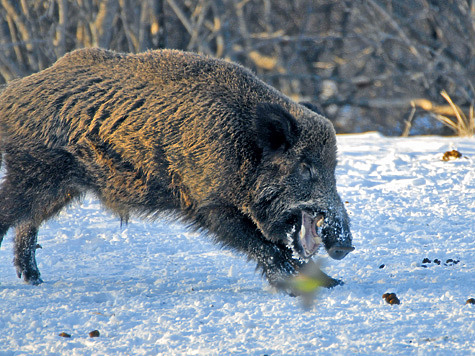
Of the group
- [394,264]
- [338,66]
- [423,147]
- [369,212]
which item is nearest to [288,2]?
[338,66]

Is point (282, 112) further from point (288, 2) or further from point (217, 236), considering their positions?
point (288, 2)

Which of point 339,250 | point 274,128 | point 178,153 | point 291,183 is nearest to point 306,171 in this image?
point 291,183

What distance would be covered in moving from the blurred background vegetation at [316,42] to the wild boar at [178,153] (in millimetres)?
5890

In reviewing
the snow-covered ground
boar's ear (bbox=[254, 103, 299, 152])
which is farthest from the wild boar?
the snow-covered ground

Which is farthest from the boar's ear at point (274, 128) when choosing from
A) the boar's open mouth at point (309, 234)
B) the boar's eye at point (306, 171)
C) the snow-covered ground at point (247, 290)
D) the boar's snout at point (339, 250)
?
the snow-covered ground at point (247, 290)

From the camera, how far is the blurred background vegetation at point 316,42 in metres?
12.6

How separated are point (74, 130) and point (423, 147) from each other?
180 inches

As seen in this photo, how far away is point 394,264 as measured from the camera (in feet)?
15.1

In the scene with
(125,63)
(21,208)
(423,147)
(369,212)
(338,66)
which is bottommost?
(338,66)

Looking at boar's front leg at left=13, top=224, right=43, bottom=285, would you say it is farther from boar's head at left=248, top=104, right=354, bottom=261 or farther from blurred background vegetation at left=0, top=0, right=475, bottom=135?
blurred background vegetation at left=0, top=0, right=475, bottom=135

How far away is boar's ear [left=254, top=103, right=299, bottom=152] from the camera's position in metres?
4.19

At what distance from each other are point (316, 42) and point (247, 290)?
48.6ft

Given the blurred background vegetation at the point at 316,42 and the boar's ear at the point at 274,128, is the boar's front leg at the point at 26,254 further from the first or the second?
the blurred background vegetation at the point at 316,42

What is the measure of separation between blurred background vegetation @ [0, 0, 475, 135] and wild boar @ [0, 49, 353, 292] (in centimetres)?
589
